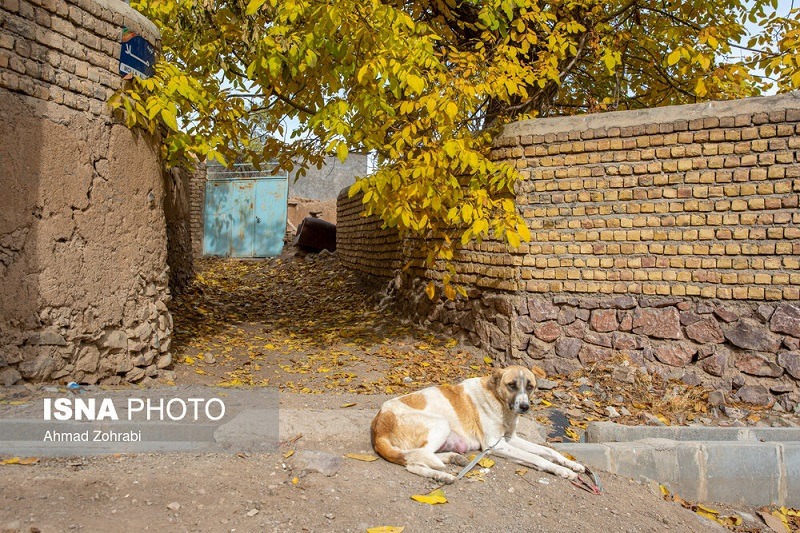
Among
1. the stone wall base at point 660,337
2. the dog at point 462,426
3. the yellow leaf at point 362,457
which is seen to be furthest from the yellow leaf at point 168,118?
the stone wall base at point 660,337

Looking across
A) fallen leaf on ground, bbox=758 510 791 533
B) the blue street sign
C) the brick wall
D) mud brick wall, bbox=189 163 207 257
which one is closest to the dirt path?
fallen leaf on ground, bbox=758 510 791 533

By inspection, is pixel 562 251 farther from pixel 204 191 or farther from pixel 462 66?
pixel 204 191

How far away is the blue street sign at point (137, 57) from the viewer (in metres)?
5.30

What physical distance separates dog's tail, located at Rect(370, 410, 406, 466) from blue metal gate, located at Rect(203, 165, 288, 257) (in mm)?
13476

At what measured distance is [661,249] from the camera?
18.9 ft

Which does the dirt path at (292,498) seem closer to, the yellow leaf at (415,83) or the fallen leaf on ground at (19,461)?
the fallen leaf on ground at (19,461)

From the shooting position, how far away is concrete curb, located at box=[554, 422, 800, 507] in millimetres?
4152

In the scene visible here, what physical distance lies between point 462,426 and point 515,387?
1.33 feet

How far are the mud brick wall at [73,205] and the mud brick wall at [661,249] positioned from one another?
332 centimetres

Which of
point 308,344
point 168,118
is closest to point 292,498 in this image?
point 168,118

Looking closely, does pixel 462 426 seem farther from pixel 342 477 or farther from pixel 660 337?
pixel 660 337

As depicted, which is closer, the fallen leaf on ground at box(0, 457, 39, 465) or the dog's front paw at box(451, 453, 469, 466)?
the fallen leaf on ground at box(0, 457, 39, 465)

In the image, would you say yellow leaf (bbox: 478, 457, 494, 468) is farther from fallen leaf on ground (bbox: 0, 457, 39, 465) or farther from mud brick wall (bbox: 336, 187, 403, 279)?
mud brick wall (bbox: 336, 187, 403, 279)

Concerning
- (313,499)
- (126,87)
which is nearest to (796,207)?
(313,499)
